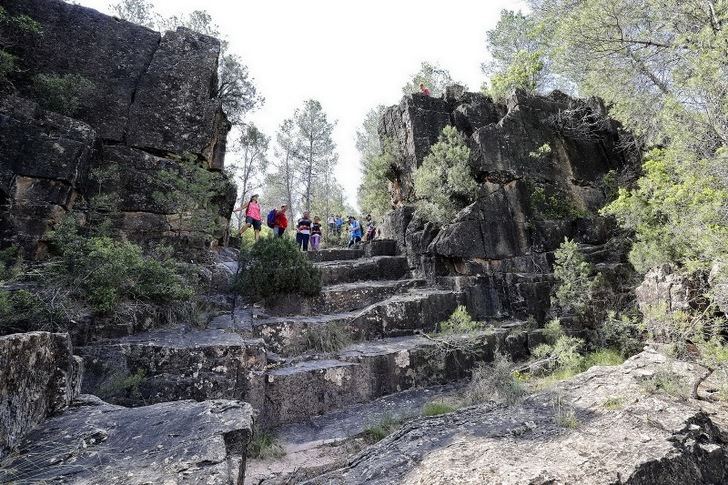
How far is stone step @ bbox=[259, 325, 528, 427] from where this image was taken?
539 centimetres

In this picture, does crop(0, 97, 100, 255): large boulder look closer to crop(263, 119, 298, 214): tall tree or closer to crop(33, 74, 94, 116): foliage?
crop(33, 74, 94, 116): foliage

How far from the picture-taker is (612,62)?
760cm

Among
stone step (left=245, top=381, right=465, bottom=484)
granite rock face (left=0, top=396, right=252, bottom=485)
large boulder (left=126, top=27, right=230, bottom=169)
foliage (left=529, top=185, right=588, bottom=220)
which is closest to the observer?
granite rock face (left=0, top=396, right=252, bottom=485)

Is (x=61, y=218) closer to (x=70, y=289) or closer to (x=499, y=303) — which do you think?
(x=70, y=289)

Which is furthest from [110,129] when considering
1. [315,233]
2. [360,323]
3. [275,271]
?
[360,323]

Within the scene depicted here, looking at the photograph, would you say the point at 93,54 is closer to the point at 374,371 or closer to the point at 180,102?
the point at 180,102

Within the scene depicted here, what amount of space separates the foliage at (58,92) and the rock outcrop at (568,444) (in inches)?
368

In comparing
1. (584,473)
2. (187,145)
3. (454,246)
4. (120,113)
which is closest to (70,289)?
(187,145)

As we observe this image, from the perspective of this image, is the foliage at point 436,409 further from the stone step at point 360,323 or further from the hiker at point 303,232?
the hiker at point 303,232

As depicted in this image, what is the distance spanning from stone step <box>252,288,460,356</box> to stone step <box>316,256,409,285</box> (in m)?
1.27

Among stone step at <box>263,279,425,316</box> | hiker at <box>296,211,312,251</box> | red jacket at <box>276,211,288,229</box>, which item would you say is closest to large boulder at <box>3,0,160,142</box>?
red jacket at <box>276,211,288,229</box>

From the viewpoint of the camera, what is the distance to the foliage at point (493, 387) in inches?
200

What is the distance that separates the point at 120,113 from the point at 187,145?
1808 mm

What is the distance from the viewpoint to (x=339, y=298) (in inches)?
319
